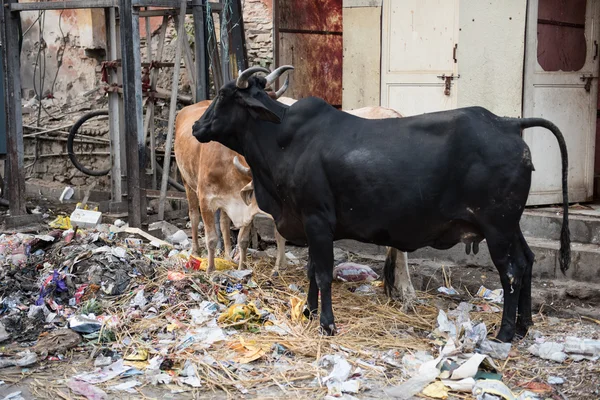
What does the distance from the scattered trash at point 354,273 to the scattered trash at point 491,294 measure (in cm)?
104

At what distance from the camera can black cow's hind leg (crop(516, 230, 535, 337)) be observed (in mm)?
6156

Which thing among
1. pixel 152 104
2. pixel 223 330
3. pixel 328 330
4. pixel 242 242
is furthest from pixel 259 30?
pixel 328 330

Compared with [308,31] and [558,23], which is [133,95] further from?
[558,23]

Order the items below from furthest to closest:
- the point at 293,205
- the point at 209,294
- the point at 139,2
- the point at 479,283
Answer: the point at 139,2, the point at 479,283, the point at 209,294, the point at 293,205

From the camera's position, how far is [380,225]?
19.9ft

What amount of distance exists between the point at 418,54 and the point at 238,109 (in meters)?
2.73

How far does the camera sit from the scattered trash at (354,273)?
7.82 metres

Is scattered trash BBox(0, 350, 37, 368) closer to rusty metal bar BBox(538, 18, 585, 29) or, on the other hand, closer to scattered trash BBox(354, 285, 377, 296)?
scattered trash BBox(354, 285, 377, 296)

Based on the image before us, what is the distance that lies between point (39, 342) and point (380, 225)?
8.44 ft

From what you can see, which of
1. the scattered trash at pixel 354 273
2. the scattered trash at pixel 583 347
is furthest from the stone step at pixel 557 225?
the scattered trash at pixel 583 347

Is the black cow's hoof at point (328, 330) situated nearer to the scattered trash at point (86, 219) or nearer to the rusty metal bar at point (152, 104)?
the scattered trash at point (86, 219)

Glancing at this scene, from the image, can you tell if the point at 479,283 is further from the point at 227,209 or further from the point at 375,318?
the point at 227,209

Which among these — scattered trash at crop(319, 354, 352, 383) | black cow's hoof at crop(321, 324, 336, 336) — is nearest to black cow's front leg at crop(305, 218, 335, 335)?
black cow's hoof at crop(321, 324, 336, 336)

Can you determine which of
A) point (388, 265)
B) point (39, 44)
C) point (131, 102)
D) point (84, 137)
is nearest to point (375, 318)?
point (388, 265)
